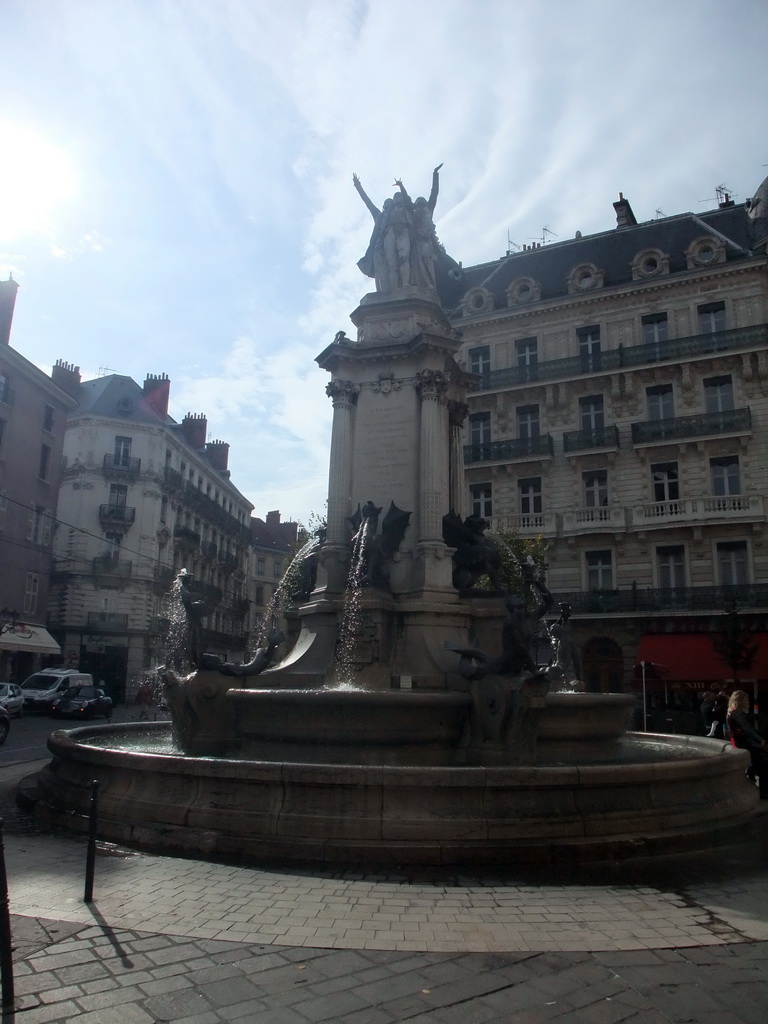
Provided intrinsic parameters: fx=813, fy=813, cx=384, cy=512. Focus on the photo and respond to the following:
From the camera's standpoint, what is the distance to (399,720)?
386 inches

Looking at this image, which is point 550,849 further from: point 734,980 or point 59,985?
point 59,985

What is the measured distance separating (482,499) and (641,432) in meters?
8.05

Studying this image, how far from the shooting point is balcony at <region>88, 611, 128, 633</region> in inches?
1940

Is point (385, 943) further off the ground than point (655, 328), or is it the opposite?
point (655, 328)

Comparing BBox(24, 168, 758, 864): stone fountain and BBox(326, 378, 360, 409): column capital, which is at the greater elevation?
BBox(326, 378, 360, 409): column capital

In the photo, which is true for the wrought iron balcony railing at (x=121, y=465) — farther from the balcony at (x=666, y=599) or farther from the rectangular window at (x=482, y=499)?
the balcony at (x=666, y=599)

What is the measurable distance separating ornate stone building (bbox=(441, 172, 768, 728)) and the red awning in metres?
0.07

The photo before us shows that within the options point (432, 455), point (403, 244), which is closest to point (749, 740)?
point (432, 455)

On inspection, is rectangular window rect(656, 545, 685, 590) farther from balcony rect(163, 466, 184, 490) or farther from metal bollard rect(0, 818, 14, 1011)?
metal bollard rect(0, 818, 14, 1011)

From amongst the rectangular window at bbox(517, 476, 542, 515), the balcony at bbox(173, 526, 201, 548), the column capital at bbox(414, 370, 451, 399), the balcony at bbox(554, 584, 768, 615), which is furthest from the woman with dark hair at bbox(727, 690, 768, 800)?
the balcony at bbox(173, 526, 201, 548)

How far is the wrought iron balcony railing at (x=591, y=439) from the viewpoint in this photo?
37.2 meters

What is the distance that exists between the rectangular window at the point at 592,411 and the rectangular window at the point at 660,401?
2178 mm

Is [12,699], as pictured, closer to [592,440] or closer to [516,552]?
[516,552]

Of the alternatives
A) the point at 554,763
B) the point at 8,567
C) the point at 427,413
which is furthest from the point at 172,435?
the point at 554,763
